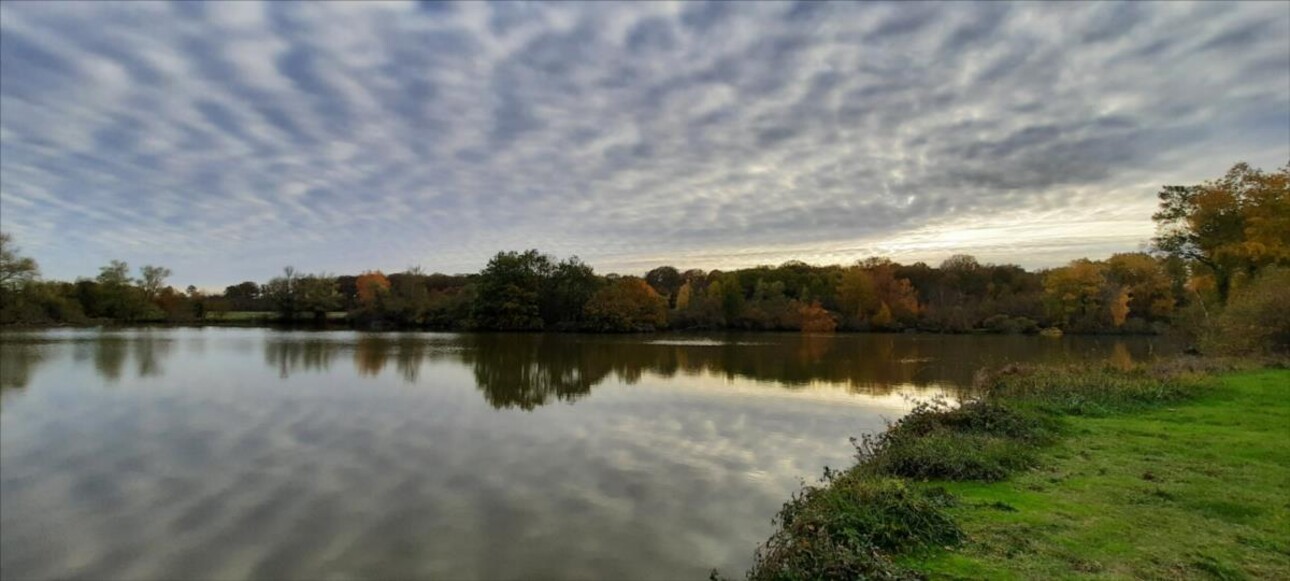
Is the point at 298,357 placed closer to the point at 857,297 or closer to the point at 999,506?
the point at 999,506

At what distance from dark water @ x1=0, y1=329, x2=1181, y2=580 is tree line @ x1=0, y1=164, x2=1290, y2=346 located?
130 feet

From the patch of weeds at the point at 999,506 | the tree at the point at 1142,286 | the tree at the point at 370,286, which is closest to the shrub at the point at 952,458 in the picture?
the patch of weeds at the point at 999,506

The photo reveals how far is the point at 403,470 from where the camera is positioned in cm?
→ 912

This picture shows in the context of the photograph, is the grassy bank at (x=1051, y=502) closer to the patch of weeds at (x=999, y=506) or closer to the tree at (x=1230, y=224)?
the patch of weeds at (x=999, y=506)

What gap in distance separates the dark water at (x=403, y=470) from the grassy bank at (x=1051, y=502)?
53.2 inches

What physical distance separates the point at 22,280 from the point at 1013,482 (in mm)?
68162

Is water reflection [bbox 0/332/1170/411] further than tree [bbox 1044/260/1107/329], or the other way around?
tree [bbox 1044/260/1107/329]

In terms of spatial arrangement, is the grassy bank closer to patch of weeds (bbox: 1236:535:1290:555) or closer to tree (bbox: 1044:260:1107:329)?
patch of weeds (bbox: 1236:535:1290:555)

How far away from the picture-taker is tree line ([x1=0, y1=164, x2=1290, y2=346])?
54656 mm

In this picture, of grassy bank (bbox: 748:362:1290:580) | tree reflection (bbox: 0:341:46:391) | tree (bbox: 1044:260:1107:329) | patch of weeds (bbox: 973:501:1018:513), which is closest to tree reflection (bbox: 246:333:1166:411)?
tree reflection (bbox: 0:341:46:391)

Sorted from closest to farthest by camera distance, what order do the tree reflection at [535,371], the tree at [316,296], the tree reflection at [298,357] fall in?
the tree reflection at [535,371] → the tree reflection at [298,357] → the tree at [316,296]

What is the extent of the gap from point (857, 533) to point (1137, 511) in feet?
8.55

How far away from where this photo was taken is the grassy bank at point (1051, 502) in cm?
433

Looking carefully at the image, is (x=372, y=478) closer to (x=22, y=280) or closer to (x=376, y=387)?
(x=376, y=387)
